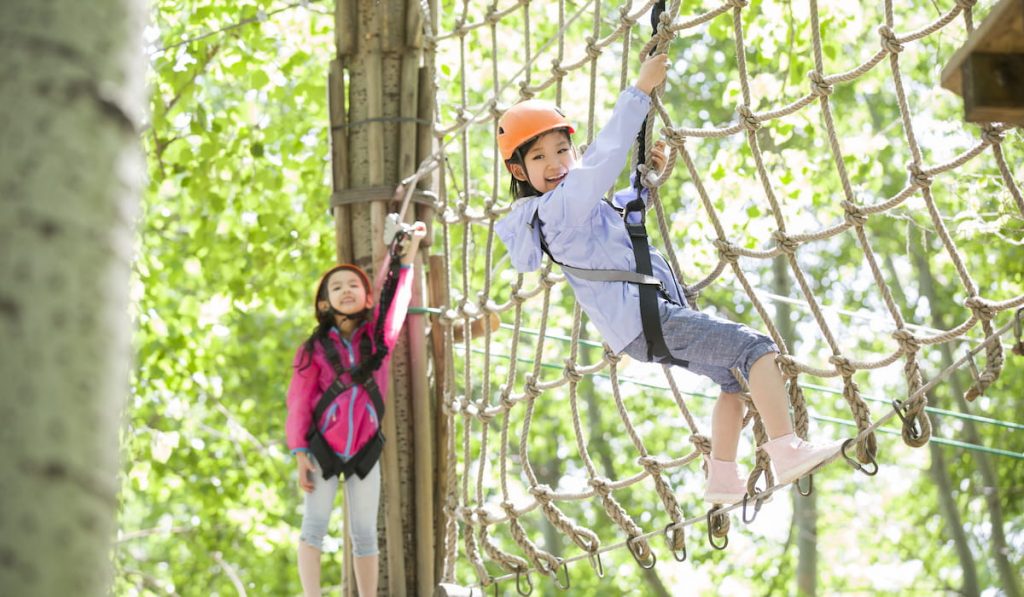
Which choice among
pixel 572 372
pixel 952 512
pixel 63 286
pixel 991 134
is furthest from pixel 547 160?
pixel 952 512

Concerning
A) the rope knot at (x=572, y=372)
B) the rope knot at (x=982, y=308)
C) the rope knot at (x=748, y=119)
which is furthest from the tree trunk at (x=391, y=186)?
the rope knot at (x=982, y=308)

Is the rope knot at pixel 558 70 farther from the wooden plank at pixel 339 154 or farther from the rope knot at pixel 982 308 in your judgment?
the rope knot at pixel 982 308

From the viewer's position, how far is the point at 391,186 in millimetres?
3736

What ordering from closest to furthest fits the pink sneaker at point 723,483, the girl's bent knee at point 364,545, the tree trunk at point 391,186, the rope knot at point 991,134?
the rope knot at point 991,134 → the pink sneaker at point 723,483 → the girl's bent knee at point 364,545 → the tree trunk at point 391,186

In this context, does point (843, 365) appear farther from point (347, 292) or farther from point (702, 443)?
point (347, 292)

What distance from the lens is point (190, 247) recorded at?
269 inches

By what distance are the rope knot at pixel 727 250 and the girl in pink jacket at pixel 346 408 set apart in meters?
1.13

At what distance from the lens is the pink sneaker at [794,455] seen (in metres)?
2.39

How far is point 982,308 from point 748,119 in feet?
2.09

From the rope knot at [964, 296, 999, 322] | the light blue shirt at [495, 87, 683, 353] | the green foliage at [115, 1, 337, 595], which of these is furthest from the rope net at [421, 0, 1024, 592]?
the green foliage at [115, 1, 337, 595]

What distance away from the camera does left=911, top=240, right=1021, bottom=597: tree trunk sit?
9.27 m

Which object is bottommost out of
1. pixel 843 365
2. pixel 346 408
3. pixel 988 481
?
pixel 988 481

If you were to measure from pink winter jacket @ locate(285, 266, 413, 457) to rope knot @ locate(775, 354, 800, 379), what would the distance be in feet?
4.37

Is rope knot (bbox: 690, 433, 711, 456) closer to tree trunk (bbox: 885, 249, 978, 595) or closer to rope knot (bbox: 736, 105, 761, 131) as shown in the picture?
rope knot (bbox: 736, 105, 761, 131)
